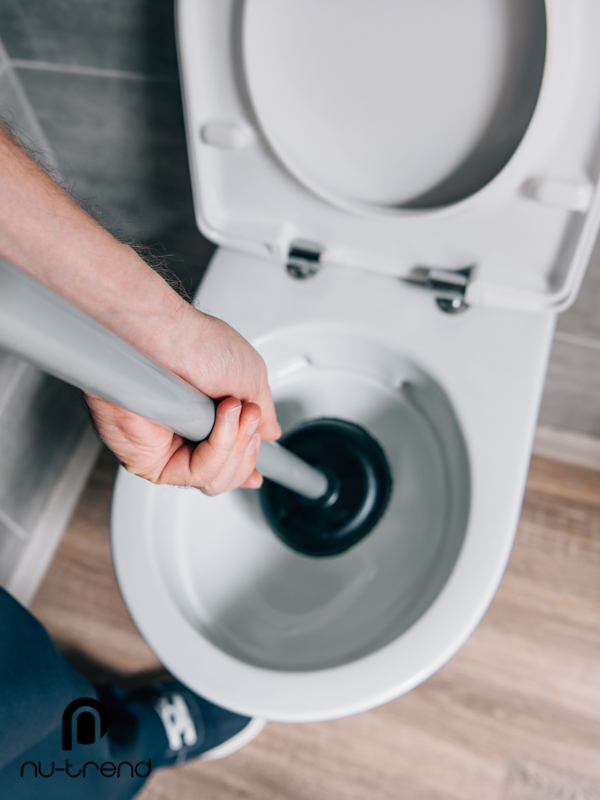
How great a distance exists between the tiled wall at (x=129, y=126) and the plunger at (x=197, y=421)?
1.11 ft

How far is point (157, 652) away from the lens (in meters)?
0.49

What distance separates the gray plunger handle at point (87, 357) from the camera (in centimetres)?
20

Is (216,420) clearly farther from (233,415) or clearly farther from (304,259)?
(304,259)

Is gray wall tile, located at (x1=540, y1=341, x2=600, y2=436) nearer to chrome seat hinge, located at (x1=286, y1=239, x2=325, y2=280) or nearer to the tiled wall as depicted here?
the tiled wall

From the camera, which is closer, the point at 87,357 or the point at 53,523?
the point at 87,357

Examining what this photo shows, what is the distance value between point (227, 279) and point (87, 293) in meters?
0.30

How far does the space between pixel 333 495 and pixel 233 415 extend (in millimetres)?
298

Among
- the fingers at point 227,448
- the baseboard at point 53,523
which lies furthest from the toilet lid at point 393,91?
the baseboard at point 53,523

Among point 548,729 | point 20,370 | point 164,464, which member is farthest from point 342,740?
point 20,370

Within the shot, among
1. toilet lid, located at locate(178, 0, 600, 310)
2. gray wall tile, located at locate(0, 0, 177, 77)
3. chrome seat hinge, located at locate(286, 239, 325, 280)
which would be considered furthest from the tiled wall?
chrome seat hinge, located at locate(286, 239, 325, 280)

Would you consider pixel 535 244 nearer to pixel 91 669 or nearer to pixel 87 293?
pixel 87 293

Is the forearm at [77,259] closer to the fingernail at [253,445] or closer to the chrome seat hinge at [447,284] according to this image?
the fingernail at [253,445]

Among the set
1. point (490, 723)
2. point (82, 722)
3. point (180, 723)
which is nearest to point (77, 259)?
point (82, 722)

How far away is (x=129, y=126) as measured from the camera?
69 cm
